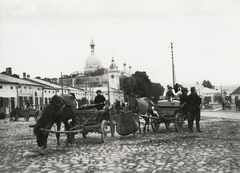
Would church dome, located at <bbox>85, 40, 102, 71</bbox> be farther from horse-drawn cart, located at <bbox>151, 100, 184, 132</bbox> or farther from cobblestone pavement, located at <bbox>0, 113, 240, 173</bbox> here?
cobblestone pavement, located at <bbox>0, 113, 240, 173</bbox>

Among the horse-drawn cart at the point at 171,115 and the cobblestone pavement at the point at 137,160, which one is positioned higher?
the horse-drawn cart at the point at 171,115

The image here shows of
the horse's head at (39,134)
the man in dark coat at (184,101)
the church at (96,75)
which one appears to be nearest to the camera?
the horse's head at (39,134)

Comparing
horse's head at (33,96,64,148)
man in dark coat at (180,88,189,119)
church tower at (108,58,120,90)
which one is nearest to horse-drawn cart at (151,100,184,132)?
man in dark coat at (180,88,189,119)

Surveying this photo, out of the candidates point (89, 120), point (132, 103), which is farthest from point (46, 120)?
point (132, 103)

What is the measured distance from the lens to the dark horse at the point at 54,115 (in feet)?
27.3

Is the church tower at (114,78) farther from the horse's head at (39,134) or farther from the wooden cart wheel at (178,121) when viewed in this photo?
the horse's head at (39,134)

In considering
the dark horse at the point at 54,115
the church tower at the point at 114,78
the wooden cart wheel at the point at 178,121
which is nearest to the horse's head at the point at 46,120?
the dark horse at the point at 54,115

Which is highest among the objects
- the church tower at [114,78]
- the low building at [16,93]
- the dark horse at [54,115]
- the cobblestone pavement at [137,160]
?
the church tower at [114,78]

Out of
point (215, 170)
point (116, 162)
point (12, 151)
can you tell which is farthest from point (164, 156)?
point (12, 151)

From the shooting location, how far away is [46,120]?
877 cm

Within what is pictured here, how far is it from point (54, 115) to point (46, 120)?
0.47 metres

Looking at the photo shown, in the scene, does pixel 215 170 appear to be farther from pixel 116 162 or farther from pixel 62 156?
pixel 62 156

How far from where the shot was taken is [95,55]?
4958 inches

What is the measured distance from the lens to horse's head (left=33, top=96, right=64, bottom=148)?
8.30 metres
